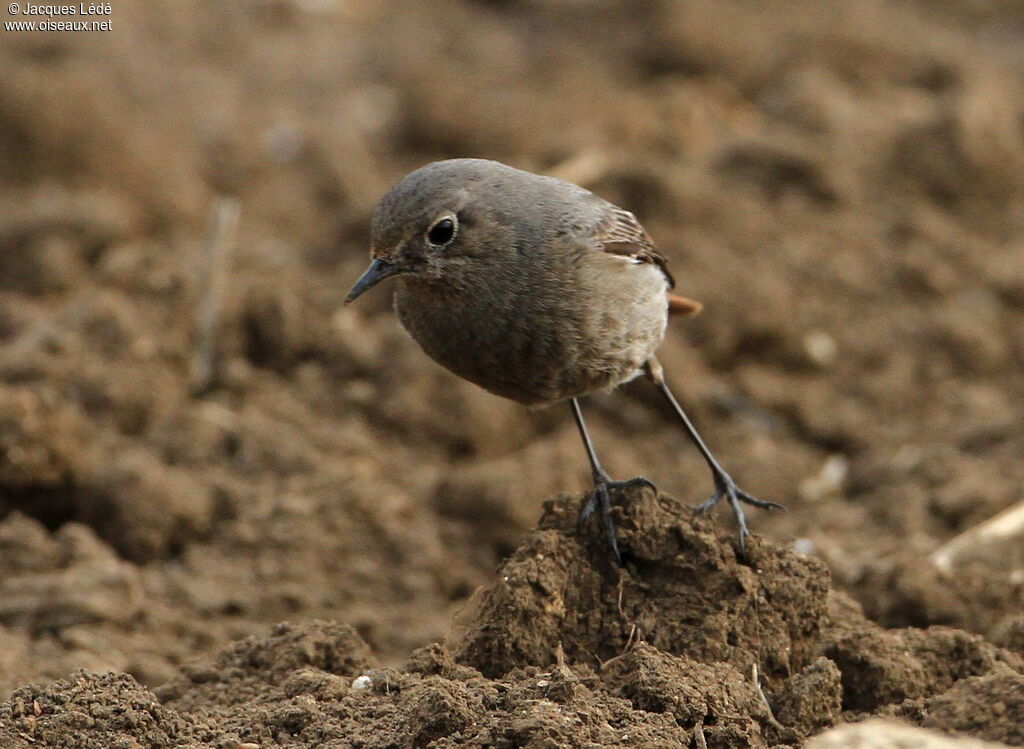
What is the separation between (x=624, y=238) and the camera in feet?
19.1

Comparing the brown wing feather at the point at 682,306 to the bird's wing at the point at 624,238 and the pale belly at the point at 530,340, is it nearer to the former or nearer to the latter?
the bird's wing at the point at 624,238

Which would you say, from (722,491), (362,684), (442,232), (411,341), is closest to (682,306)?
(722,491)

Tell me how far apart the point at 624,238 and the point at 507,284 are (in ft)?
2.49

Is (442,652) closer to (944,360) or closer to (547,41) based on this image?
(944,360)

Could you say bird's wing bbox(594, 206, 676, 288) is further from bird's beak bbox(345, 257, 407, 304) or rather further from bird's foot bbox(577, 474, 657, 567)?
bird's foot bbox(577, 474, 657, 567)

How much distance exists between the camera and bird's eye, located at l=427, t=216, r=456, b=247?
5.21 m

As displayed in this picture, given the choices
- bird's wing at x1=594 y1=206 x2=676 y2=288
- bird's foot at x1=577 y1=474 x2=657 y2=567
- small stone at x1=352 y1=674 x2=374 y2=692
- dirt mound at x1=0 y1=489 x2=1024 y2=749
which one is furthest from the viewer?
bird's wing at x1=594 y1=206 x2=676 y2=288

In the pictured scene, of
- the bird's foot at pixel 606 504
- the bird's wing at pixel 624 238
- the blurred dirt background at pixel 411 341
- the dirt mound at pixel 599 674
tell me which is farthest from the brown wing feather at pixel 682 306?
the dirt mound at pixel 599 674

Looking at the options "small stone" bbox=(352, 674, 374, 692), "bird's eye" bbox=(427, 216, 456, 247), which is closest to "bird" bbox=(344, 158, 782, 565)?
"bird's eye" bbox=(427, 216, 456, 247)

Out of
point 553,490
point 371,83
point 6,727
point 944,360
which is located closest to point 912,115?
point 944,360

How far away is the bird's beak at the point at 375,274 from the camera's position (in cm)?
516

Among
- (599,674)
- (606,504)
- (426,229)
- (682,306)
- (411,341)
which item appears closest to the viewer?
(599,674)

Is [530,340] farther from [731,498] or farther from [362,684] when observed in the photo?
[362,684]

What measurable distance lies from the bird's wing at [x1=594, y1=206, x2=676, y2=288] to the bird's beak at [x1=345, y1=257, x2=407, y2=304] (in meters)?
0.84
